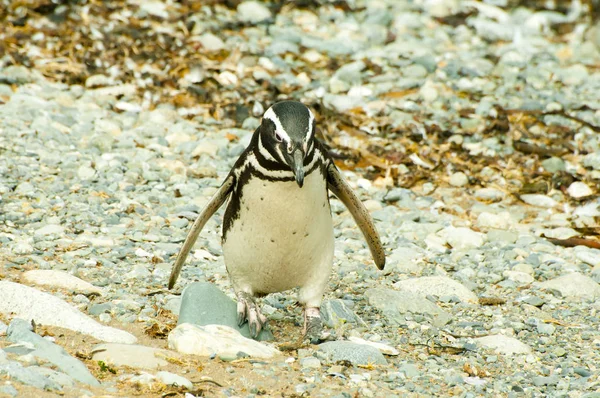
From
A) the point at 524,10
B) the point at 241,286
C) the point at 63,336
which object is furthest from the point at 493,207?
the point at 524,10

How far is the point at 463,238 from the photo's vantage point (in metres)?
5.84

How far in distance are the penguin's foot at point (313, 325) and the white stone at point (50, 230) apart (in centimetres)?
163

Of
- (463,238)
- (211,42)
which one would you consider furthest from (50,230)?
(211,42)

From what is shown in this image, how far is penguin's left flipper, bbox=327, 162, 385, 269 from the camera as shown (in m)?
4.58

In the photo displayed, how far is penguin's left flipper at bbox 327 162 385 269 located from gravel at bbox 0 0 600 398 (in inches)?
8.6

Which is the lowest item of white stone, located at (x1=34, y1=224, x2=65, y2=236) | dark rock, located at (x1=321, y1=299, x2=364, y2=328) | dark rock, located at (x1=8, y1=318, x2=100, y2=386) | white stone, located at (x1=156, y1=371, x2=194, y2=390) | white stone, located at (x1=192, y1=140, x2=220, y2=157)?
dark rock, located at (x1=321, y1=299, x2=364, y2=328)

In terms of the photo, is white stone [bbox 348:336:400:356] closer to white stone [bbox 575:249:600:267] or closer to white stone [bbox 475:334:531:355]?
white stone [bbox 475:334:531:355]

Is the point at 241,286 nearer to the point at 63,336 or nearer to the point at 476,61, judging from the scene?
the point at 63,336

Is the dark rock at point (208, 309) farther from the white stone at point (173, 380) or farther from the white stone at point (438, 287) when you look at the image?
the white stone at point (438, 287)

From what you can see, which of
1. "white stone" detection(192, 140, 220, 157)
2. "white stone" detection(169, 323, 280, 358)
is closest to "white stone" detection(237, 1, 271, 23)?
"white stone" detection(192, 140, 220, 157)

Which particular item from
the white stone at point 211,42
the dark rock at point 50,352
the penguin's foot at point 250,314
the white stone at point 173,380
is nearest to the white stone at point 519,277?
the penguin's foot at point 250,314

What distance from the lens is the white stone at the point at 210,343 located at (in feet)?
12.5

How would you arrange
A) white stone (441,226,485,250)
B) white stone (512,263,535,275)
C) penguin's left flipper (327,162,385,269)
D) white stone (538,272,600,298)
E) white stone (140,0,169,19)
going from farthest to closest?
white stone (140,0,169,19) < white stone (441,226,485,250) < white stone (512,263,535,275) < white stone (538,272,600,298) < penguin's left flipper (327,162,385,269)

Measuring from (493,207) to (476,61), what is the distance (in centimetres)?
314
